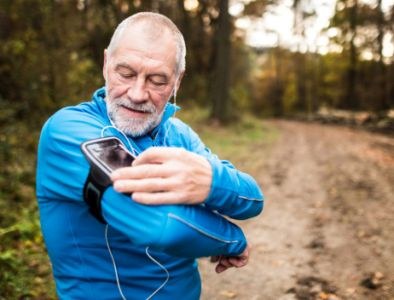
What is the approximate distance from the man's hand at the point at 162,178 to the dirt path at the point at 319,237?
3.12 m

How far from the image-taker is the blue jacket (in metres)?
1.51

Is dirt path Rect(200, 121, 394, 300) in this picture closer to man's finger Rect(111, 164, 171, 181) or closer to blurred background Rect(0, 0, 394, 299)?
blurred background Rect(0, 0, 394, 299)

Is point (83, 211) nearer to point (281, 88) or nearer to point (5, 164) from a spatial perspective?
point (5, 164)

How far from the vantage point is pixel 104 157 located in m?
1.54

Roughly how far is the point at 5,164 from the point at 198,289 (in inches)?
178

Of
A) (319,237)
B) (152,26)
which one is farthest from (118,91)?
(319,237)

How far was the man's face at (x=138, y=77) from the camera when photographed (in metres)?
1.97

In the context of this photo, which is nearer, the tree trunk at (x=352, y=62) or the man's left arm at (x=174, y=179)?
the man's left arm at (x=174, y=179)

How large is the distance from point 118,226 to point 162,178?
0.25 metres

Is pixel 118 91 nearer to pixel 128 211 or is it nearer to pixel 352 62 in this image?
pixel 128 211

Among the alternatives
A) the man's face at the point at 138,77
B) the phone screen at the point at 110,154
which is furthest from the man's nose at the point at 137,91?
the phone screen at the point at 110,154

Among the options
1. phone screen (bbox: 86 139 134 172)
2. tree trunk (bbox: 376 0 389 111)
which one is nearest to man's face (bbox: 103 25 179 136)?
phone screen (bbox: 86 139 134 172)

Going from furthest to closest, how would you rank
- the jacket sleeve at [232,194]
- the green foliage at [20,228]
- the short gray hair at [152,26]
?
1. the green foliage at [20,228]
2. the short gray hair at [152,26]
3. the jacket sleeve at [232,194]

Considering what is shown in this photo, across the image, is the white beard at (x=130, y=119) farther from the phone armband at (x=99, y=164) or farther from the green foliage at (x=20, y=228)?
the green foliage at (x=20, y=228)
